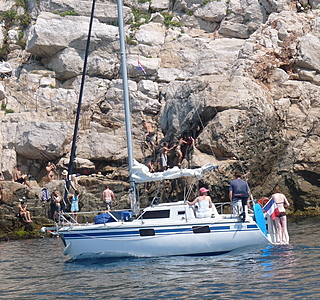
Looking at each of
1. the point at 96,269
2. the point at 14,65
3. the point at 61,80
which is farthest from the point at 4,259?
the point at 14,65

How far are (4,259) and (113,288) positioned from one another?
694cm

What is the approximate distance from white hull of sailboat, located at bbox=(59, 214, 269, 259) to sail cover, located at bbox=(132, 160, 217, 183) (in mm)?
1635

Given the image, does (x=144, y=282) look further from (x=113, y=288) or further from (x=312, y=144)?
(x=312, y=144)

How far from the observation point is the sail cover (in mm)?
15828

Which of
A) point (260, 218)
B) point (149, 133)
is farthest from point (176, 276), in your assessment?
point (149, 133)

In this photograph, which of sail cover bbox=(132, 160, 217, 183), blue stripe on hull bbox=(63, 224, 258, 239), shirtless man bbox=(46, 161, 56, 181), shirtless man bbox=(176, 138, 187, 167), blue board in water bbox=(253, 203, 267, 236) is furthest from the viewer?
shirtless man bbox=(46, 161, 56, 181)

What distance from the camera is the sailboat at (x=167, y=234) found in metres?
14.6

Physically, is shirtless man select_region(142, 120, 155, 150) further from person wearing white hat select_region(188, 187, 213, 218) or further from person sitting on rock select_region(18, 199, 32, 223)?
person wearing white hat select_region(188, 187, 213, 218)

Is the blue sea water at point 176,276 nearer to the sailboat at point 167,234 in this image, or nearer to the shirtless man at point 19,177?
the sailboat at point 167,234

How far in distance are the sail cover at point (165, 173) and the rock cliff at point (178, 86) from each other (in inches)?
162

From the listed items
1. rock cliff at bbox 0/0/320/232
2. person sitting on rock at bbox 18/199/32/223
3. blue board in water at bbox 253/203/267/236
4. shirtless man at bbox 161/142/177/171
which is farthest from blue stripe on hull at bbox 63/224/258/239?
shirtless man at bbox 161/142/177/171

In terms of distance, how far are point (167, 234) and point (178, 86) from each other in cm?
1539

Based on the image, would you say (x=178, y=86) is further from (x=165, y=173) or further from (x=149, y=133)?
(x=165, y=173)

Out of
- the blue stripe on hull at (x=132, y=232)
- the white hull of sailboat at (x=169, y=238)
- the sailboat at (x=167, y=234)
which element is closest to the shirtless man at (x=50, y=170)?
the sailboat at (x=167, y=234)
